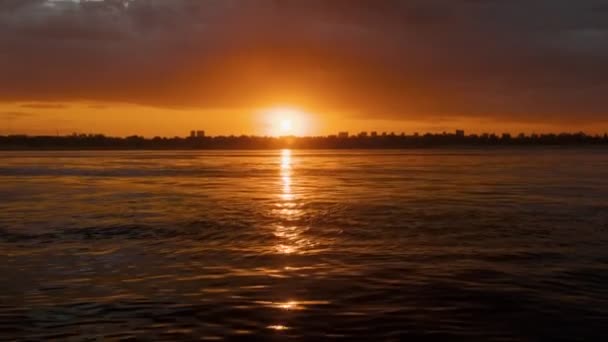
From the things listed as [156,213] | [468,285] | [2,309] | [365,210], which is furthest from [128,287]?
[365,210]

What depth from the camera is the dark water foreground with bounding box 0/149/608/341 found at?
10.5 metres

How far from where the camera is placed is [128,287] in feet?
43.5

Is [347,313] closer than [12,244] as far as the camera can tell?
Yes

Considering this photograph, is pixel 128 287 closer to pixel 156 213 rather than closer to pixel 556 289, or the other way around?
pixel 556 289

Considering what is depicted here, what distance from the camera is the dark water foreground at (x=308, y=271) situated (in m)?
10.5

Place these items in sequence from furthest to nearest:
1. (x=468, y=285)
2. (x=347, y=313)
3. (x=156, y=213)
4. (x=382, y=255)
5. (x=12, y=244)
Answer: (x=156, y=213) → (x=12, y=244) → (x=382, y=255) → (x=468, y=285) → (x=347, y=313)

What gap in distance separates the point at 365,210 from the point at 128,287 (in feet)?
51.5

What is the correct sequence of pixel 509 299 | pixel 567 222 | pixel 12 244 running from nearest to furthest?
pixel 509 299
pixel 12 244
pixel 567 222

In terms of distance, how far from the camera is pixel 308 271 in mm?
14812

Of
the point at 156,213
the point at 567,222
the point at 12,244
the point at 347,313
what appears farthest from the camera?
the point at 156,213

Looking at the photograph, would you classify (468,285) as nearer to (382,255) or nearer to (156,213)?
(382,255)

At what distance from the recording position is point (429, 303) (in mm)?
11789

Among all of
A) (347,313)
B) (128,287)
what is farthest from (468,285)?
(128,287)

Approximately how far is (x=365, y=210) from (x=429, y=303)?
51.1 feet
